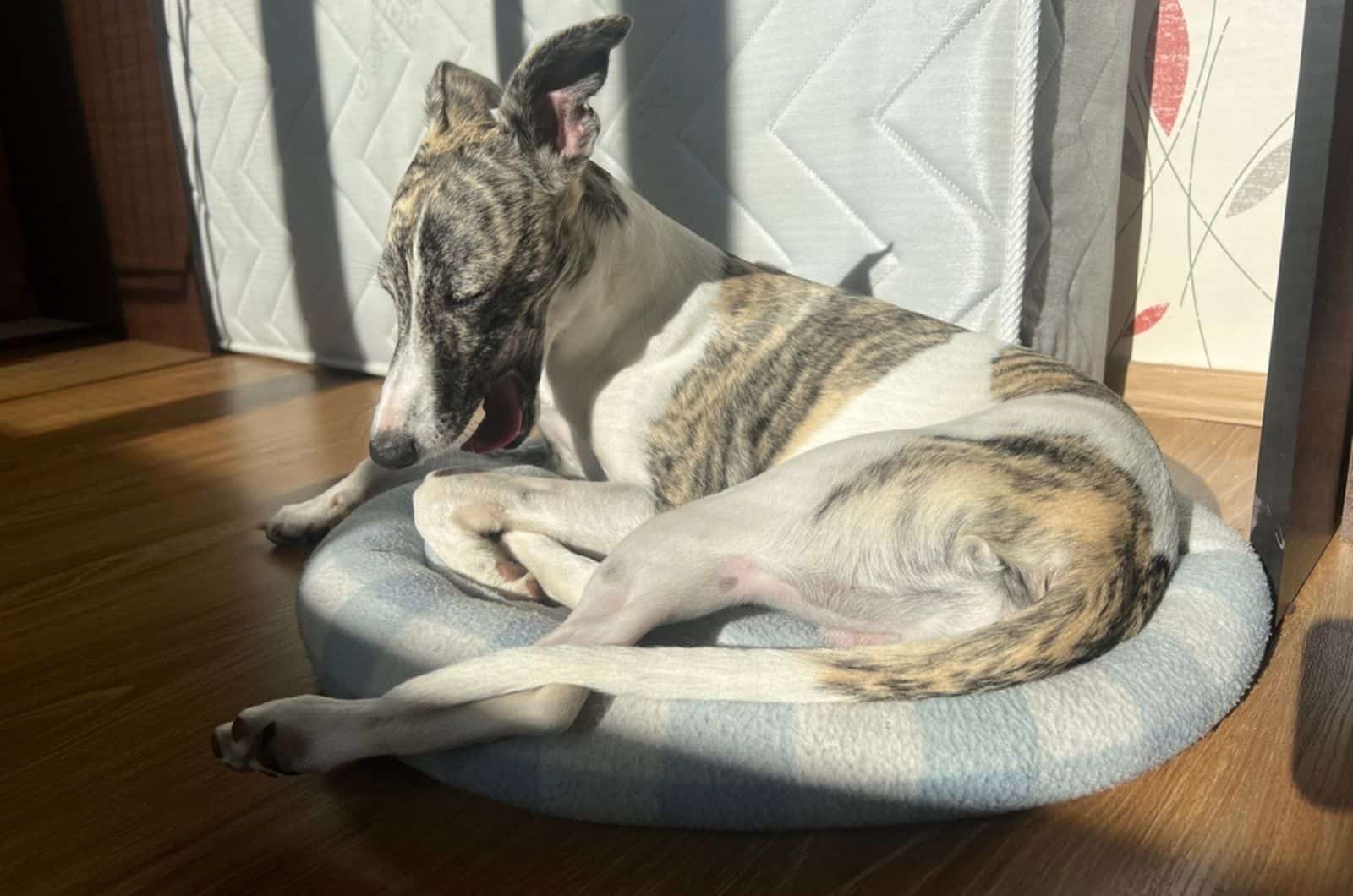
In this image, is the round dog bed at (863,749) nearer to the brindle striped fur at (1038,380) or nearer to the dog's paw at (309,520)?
the brindle striped fur at (1038,380)

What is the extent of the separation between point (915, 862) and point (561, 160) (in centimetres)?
110

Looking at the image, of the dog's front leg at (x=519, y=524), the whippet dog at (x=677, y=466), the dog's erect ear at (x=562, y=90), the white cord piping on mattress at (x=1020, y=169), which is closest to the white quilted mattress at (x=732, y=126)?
the white cord piping on mattress at (x=1020, y=169)

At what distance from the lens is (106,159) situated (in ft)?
13.1

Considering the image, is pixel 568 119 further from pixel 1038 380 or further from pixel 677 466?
pixel 1038 380

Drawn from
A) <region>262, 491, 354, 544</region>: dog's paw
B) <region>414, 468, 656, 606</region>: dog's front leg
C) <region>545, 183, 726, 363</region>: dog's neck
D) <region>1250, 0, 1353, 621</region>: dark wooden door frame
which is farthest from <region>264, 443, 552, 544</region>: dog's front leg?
<region>1250, 0, 1353, 621</region>: dark wooden door frame

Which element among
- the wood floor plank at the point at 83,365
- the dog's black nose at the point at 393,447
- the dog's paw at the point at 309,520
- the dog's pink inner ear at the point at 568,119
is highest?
the dog's pink inner ear at the point at 568,119

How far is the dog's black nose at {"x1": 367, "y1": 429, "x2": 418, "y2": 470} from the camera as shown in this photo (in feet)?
4.80

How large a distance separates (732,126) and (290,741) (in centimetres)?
176

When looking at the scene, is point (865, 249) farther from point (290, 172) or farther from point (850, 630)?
point (290, 172)

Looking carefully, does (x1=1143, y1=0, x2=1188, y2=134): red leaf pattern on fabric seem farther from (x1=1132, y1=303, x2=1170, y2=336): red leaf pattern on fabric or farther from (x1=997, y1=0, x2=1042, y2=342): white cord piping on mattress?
(x1=997, y1=0, x2=1042, y2=342): white cord piping on mattress

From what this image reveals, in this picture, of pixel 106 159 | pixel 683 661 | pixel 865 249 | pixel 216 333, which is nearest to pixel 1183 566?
pixel 683 661

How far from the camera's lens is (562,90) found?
1563 mm

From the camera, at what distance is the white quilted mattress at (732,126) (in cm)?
207

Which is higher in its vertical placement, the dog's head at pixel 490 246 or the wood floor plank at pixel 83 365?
the dog's head at pixel 490 246
